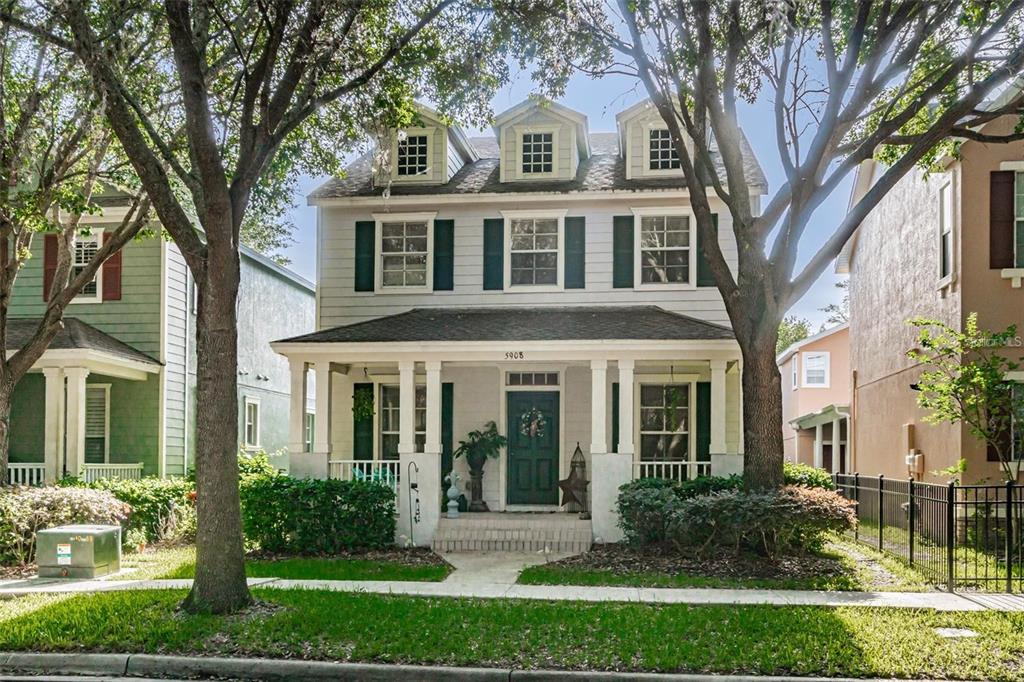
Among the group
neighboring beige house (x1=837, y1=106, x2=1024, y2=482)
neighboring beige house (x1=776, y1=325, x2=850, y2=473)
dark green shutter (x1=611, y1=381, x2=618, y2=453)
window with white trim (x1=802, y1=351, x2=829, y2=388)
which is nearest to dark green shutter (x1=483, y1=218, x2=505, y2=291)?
dark green shutter (x1=611, y1=381, x2=618, y2=453)

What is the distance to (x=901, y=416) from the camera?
18.6 metres

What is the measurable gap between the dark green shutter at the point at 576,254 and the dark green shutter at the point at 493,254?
4.01 feet

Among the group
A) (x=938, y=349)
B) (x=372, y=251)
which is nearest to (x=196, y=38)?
(x=372, y=251)

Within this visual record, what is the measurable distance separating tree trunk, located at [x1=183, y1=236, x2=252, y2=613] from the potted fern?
23.5 feet

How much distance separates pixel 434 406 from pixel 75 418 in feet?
22.2

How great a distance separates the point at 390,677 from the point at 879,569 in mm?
7456

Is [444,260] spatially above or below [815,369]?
above

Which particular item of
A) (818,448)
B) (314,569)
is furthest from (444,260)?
(818,448)

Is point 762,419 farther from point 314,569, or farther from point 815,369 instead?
point 815,369

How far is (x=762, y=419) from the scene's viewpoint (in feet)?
41.2

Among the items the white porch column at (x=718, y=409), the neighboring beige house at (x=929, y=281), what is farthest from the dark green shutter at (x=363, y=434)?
the neighboring beige house at (x=929, y=281)

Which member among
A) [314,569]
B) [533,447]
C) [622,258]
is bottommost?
[314,569]

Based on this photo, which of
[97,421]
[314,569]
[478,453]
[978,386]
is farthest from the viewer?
[97,421]

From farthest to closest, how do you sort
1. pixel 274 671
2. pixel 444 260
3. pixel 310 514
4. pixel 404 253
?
pixel 404 253 → pixel 444 260 → pixel 310 514 → pixel 274 671
